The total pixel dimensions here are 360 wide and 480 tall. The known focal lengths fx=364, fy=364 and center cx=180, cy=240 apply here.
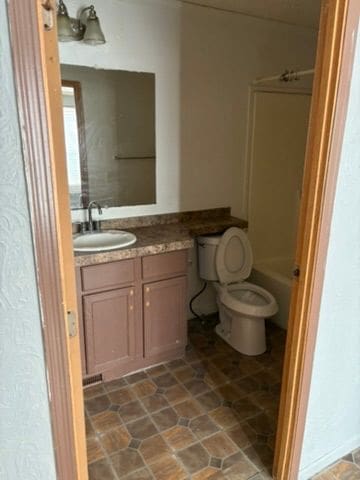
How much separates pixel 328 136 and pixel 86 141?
1495mm

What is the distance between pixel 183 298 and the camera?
230cm

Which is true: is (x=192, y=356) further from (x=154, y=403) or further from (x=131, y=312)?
(x=131, y=312)

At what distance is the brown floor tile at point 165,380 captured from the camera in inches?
85.4

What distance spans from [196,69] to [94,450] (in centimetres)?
230

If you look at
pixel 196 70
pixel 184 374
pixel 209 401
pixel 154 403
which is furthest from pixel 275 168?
pixel 154 403

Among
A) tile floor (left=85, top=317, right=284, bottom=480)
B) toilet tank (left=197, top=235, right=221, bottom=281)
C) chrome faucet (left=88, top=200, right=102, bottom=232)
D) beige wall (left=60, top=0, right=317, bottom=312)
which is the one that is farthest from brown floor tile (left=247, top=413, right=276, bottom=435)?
chrome faucet (left=88, top=200, right=102, bottom=232)

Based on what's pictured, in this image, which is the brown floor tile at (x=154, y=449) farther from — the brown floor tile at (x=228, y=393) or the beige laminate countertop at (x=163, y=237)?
the beige laminate countertop at (x=163, y=237)

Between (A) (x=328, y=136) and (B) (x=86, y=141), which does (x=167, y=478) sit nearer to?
(A) (x=328, y=136)

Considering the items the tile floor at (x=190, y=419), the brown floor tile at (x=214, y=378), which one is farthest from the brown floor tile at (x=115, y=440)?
the brown floor tile at (x=214, y=378)

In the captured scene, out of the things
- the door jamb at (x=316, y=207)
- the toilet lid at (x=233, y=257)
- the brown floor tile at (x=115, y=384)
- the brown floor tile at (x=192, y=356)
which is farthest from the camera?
the toilet lid at (x=233, y=257)

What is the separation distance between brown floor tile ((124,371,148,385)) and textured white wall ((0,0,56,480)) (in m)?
1.26

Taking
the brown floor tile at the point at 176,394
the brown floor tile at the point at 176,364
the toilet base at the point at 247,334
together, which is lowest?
the brown floor tile at the point at 176,394

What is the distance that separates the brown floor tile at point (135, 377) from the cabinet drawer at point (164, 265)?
0.63m

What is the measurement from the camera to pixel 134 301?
2.12m
